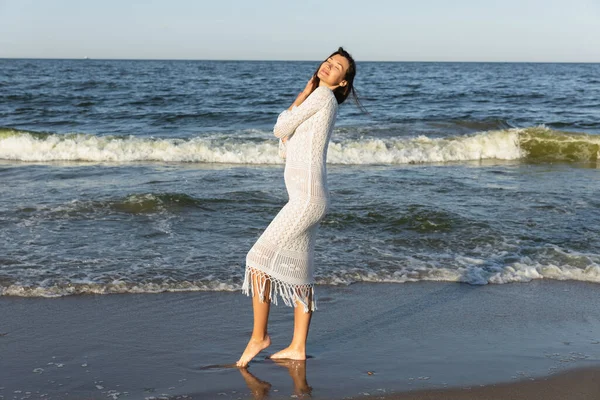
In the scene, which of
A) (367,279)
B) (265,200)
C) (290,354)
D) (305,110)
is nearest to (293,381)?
(290,354)

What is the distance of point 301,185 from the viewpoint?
12.3 feet

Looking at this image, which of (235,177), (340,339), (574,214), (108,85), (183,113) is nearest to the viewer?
(340,339)

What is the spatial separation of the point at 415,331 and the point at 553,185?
6.61m

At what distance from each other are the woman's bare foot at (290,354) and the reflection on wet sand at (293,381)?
0.06ft

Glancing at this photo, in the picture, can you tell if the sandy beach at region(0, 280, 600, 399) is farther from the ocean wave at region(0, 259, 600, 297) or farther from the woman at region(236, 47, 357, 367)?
the woman at region(236, 47, 357, 367)

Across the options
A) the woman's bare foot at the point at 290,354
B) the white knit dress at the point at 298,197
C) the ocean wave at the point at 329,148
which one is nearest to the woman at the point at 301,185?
the white knit dress at the point at 298,197

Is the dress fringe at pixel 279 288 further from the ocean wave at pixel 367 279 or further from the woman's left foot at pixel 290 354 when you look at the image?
the ocean wave at pixel 367 279

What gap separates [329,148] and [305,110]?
377 inches

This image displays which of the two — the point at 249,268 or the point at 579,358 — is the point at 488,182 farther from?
the point at 249,268

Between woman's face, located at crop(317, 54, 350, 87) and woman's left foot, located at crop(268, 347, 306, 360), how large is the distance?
4.99 ft

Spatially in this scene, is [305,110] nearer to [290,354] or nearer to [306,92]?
[306,92]

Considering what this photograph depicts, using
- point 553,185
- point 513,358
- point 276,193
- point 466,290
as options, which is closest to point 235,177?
point 276,193

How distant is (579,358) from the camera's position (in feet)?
13.8

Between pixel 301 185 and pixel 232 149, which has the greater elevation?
pixel 301 185
